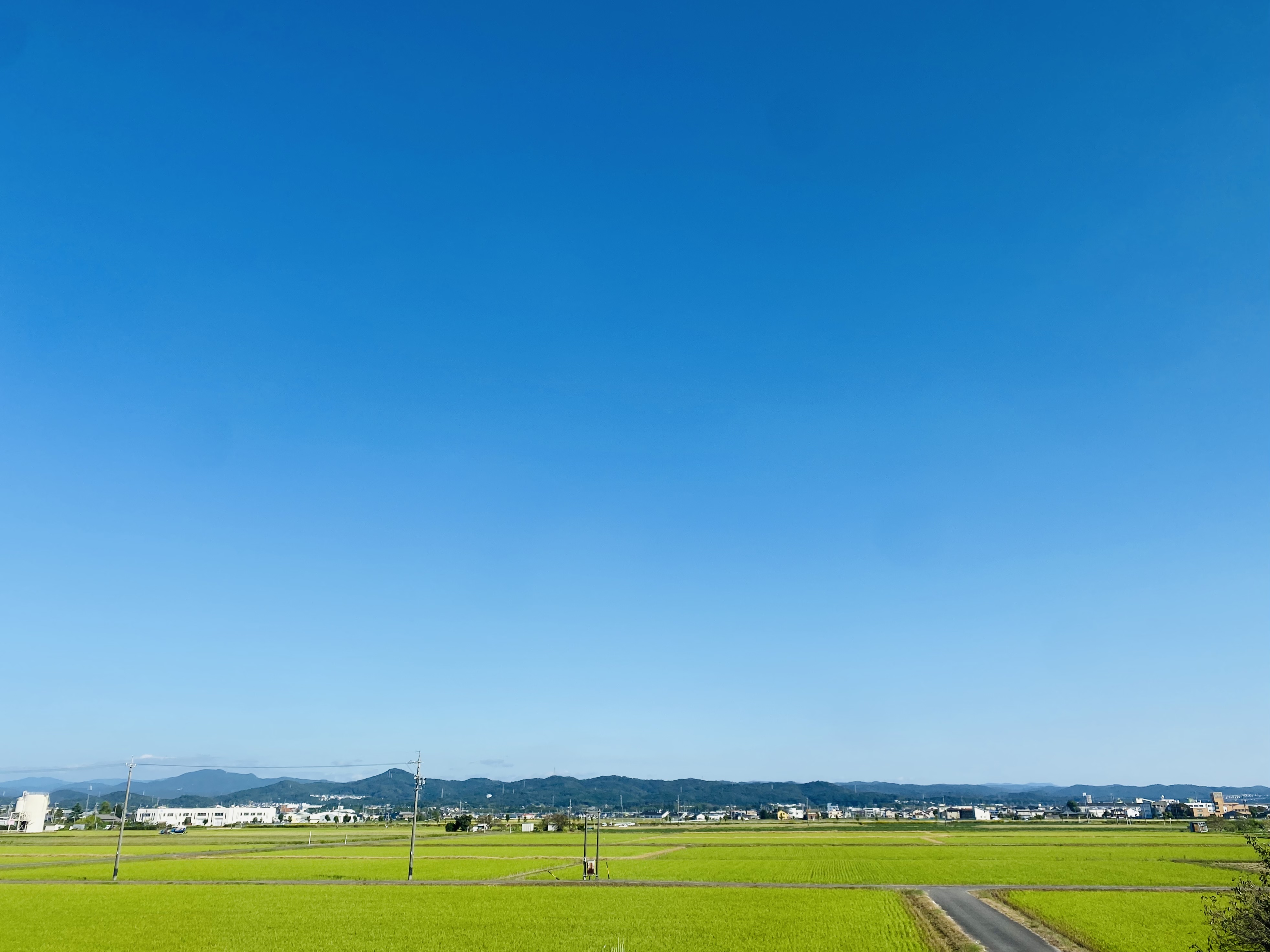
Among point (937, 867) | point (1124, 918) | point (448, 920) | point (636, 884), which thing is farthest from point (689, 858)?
point (1124, 918)

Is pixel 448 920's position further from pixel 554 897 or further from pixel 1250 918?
pixel 1250 918

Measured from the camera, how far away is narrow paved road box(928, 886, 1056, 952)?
115 ft

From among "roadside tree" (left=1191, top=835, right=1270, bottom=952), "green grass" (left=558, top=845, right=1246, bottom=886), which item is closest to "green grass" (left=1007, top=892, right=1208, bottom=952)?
"green grass" (left=558, top=845, right=1246, bottom=886)

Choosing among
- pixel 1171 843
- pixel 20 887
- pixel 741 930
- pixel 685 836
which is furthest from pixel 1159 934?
pixel 685 836

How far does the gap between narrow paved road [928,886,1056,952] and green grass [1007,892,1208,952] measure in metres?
1.92

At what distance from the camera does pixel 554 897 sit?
52750mm

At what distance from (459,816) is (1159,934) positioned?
560 ft

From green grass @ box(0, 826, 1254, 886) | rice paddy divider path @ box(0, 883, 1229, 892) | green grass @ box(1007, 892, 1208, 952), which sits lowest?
green grass @ box(0, 826, 1254, 886)

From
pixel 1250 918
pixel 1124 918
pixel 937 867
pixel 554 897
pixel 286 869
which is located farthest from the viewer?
pixel 937 867

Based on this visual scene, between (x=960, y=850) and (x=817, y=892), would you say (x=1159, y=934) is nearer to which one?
(x=817, y=892)

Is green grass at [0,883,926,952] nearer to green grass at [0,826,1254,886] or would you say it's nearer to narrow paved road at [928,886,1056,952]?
narrow paved road at [928,886,1056,952]

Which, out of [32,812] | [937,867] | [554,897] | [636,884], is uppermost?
[554,897]

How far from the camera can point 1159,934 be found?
127ft

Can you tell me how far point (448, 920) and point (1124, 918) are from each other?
3601cm
